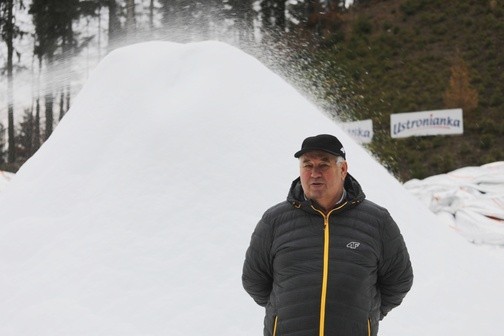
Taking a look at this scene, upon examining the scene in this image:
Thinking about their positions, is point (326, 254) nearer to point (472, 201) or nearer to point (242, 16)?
point (472, 201)

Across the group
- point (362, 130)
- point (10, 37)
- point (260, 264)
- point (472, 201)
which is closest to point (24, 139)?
point (10, 37)

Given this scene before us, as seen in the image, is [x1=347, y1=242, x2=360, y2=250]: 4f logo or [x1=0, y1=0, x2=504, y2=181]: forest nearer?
[x1=347, y1=242, x2=360, y2=250]: 4f logo

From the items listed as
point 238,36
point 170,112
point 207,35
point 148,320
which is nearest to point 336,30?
point 238,36

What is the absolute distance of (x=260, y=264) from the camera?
1258mm

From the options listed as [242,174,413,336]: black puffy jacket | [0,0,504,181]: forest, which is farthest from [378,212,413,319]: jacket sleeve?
[0,0,504,181]: forest

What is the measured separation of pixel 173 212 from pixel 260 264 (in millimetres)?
1136

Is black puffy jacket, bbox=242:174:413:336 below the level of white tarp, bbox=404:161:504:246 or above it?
above

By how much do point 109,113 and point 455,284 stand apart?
1.91 meters

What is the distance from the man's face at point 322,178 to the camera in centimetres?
118

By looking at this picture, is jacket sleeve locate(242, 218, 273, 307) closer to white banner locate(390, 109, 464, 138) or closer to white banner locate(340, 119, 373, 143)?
white banner locate(340, 119, 373, 143)

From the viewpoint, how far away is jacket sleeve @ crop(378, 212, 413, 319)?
1.22 m

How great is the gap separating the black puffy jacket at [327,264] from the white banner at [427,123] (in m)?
10.7

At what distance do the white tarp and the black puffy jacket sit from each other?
3899mm

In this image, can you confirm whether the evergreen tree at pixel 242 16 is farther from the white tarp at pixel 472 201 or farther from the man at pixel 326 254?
the man at pixel 326 254
